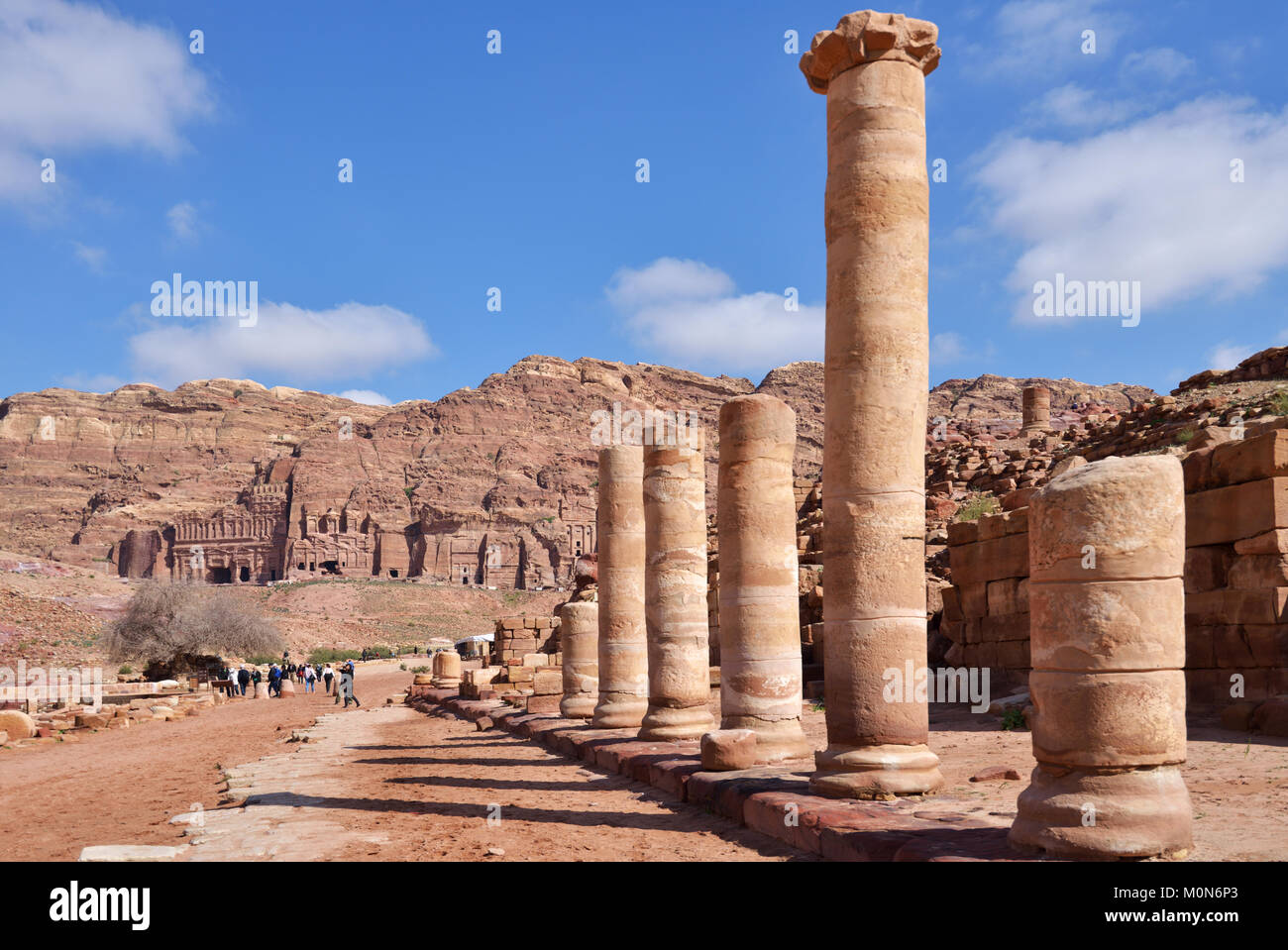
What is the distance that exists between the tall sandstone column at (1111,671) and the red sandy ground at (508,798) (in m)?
0.53

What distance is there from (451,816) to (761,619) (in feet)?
11.7

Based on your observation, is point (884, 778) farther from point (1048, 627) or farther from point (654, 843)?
point (1048, 627)

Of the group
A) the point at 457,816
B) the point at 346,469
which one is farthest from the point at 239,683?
the point at 346,469

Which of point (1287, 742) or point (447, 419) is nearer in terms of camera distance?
point (1287, 742)

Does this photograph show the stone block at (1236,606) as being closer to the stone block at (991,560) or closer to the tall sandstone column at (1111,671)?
the stone block at (991,560)

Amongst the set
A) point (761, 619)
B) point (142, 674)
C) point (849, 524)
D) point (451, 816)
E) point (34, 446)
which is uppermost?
point (34, 446)

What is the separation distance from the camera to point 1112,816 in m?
5.38

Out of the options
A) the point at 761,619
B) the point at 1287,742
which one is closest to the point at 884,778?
the point at 761,619

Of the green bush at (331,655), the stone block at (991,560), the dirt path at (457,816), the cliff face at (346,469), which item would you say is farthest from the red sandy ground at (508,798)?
the cliff face at (346,469)

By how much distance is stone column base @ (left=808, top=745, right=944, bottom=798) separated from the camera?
302 inches

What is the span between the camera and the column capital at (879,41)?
8281mm

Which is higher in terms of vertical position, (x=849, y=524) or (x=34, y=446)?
(x=34, y=446)

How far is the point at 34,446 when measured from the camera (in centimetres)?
14038
